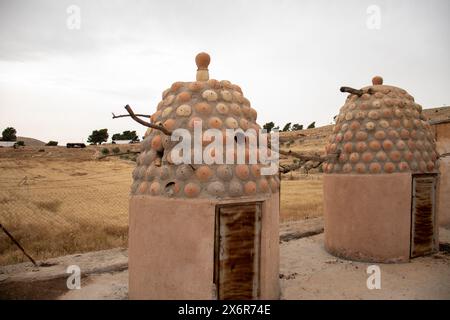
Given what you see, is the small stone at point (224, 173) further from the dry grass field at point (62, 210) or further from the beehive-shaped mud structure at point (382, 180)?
the dry grass field at point (62, 210)

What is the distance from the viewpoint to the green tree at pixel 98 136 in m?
73.6

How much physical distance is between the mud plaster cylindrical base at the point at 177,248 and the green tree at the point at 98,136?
7319 cm

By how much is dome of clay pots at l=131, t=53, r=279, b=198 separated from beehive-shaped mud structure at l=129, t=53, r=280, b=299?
0.05 ft

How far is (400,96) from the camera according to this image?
865cm

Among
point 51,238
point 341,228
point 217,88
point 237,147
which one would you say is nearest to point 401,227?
point 341,228

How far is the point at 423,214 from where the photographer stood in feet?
26.9

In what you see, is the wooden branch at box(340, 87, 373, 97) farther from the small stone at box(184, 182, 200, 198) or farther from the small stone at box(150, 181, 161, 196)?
the small stone at box(150, 181, 161, 196)

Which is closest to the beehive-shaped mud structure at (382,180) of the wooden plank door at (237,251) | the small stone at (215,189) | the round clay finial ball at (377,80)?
the round clay finial ball at (377,80)

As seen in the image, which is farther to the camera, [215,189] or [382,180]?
[382,180]

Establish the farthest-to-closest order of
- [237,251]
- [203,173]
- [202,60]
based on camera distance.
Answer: [202,60] → [237,251] → [203,173]

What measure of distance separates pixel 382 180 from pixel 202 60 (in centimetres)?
504

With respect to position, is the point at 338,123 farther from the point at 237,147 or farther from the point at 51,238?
the point at 51,238

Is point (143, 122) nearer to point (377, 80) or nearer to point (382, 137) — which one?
point (382, 137)

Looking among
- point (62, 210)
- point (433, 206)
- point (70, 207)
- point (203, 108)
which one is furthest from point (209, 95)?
point (70, 207)
